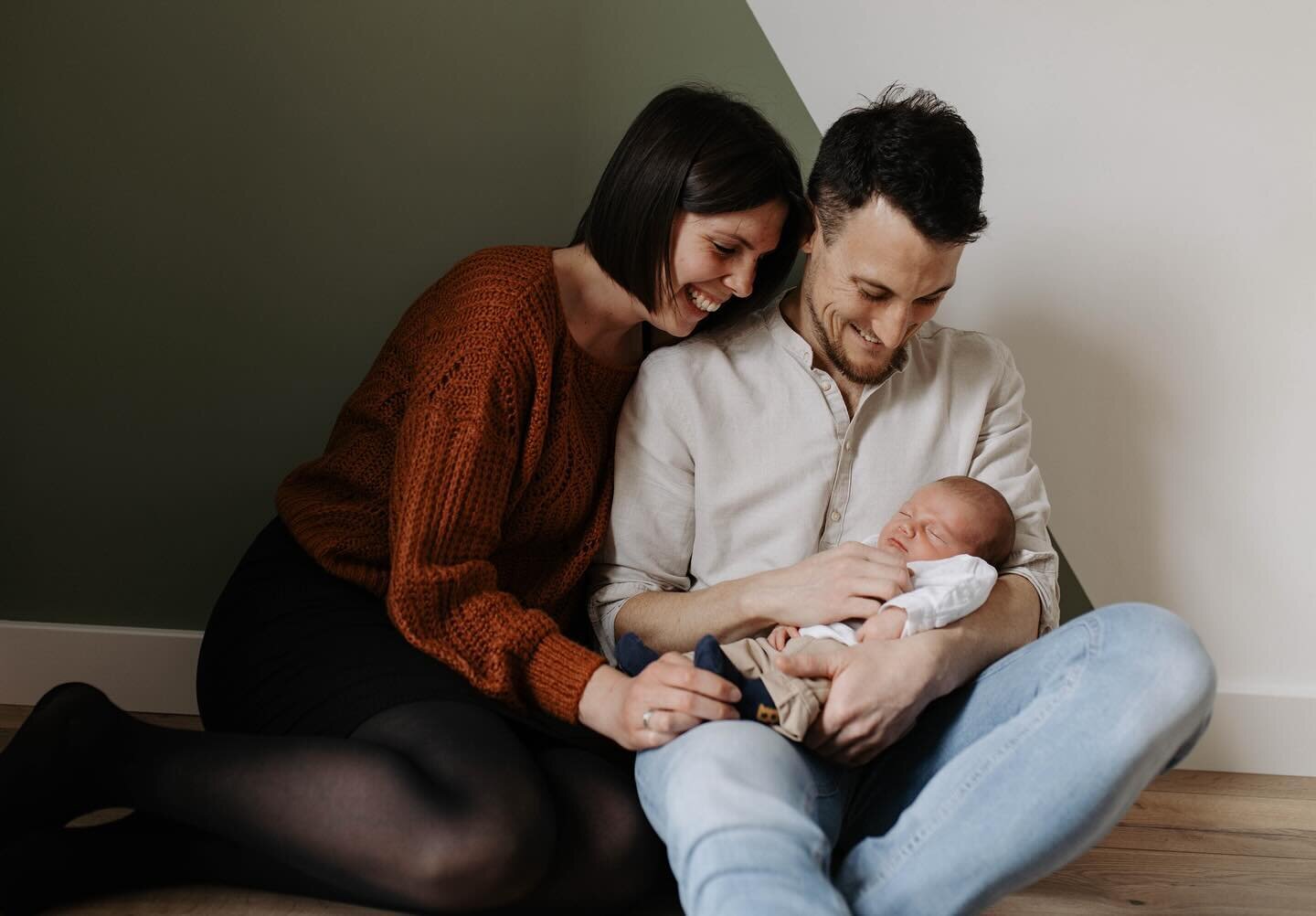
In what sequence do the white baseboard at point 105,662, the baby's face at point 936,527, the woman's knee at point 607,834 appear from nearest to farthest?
the woman's knee at point 607,834
the baby's face at point 936,527
the white baseboard at point 105,662

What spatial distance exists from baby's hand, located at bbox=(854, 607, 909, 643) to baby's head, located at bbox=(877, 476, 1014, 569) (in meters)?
0.13

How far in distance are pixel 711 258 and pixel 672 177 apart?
0.40 ft

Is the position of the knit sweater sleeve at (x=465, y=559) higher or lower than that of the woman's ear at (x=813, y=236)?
lower

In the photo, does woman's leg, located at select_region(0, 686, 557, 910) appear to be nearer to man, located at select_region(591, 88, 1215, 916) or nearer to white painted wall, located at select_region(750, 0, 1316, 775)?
man, located at select_region(591, 88, 1215, 916)

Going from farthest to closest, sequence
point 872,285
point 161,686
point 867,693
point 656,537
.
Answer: point 161,686 → point 656,537 → point 872,285 → point 867,693

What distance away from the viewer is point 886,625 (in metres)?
1.36

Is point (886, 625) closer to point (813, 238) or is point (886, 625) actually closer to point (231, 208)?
point (813, 238)

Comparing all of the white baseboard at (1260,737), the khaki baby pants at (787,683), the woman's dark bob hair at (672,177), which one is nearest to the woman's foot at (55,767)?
the khaki baby pants at (787,683)

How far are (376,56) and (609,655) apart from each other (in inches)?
43.5

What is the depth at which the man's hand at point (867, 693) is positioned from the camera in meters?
1.30

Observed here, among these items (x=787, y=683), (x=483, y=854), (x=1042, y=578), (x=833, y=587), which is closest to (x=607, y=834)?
(x=483, y=854)

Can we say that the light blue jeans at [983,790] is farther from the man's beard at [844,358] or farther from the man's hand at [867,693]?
the man's beard at [844,358]

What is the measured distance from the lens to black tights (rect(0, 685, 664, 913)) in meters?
1.23

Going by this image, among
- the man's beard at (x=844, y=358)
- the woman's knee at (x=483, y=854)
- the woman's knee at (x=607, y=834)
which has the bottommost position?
the woman's knee at (x=607, y=834)
